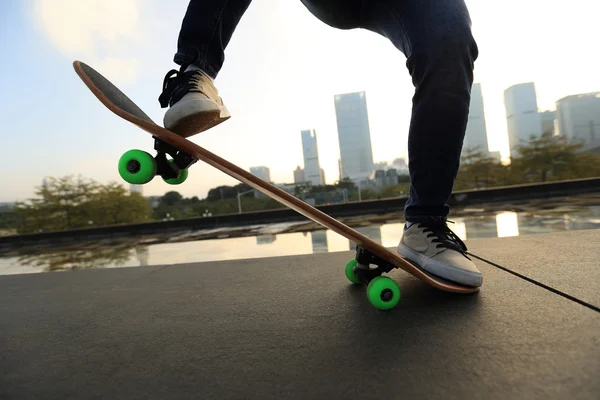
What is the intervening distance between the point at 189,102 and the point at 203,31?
279mm

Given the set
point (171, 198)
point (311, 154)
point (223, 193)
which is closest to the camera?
point (171, 198)

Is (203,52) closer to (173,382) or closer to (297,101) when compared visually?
(173,382)

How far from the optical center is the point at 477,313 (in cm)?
73

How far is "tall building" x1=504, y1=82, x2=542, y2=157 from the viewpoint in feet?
47.2

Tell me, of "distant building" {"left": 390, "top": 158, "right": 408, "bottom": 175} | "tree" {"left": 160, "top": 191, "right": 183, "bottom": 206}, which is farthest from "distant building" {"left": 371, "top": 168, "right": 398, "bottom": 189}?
"tree" {"left": 160, "top": 191, "right": 183, "bottom": 206}

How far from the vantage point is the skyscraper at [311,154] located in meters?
21.4

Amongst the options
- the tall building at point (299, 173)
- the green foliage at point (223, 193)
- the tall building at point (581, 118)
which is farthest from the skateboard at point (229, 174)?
the tall building at point (299, 173)

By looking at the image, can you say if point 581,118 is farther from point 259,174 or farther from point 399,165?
point 259,174

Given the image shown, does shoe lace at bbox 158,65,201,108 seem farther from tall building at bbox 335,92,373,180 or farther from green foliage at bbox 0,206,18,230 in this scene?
tall building at bbox 335,92,373,180

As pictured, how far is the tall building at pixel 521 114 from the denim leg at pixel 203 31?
1630cm

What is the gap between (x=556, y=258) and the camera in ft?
3.73

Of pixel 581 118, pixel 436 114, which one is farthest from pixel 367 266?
pixel 581 118

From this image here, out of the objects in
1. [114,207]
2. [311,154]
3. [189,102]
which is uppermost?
[311,154]

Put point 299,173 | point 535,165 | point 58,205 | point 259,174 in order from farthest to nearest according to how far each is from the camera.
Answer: point 299,173, point 58,205, point 535,165, point 259,174
